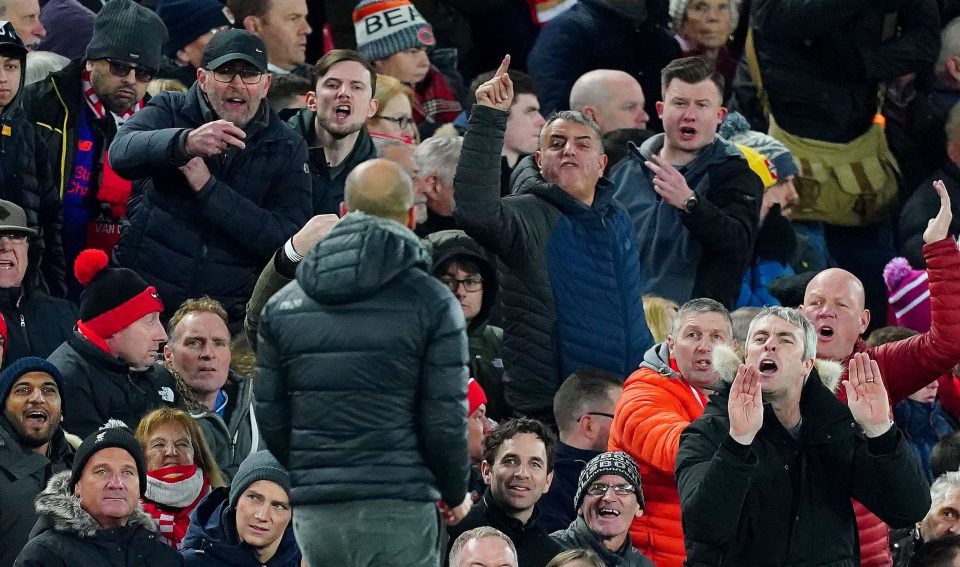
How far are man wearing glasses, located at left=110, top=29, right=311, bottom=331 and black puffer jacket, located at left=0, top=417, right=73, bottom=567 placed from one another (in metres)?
1.57

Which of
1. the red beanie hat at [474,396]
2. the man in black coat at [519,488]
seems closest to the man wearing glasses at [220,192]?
the red beanie hat at [474,396]

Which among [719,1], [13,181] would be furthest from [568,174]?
[719,1]

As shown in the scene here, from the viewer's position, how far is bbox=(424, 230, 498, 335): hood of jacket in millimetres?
10179

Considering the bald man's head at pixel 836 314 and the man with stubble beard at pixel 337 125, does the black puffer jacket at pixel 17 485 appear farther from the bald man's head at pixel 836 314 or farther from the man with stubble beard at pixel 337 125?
the bald man's head at pixel 836 314

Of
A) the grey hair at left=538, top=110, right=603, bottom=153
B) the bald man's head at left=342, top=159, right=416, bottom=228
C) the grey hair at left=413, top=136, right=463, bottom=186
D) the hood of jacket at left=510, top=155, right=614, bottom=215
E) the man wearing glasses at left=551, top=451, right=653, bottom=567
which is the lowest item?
the man wearing glasses at left=551, top=451, right=653, bottom=567

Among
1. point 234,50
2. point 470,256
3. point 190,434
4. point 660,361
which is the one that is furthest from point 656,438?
point 234,50

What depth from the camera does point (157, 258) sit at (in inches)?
401

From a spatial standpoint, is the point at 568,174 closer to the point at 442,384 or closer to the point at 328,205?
the point at 328,205

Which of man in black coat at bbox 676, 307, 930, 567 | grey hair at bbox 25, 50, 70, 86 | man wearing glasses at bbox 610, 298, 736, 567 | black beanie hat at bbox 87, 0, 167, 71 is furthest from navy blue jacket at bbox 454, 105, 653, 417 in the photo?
grey hair at bbox 25, 50, 70, 86

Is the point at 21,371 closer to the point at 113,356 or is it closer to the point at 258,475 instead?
the point at 113,356

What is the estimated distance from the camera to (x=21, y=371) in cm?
887

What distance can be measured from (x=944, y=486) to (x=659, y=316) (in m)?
1.62

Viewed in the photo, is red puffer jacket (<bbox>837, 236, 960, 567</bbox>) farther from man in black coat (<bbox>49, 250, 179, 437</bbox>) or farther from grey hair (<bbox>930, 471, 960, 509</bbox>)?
man in black coat (<bbox>49, 250, 179, 437</bbox>)

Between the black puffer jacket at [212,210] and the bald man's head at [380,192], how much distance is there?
2.57 m
